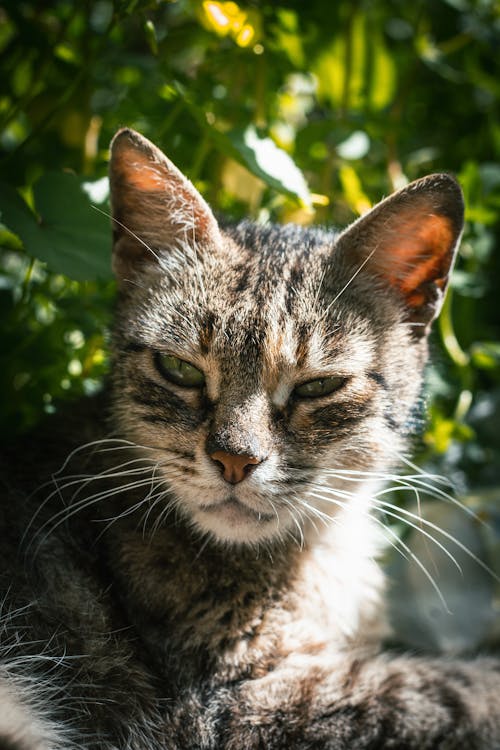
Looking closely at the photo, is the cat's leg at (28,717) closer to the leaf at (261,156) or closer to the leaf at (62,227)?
the leaf at (62,227)

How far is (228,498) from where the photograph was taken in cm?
160

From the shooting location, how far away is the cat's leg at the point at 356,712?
1585 mm

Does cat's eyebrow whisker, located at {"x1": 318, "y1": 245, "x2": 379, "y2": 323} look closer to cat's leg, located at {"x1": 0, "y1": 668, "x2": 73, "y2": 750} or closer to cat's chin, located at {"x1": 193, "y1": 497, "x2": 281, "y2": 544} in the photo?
cat's chin, located at {"x1": 193, "y1": 497, "x2": 281, "y2": 544}

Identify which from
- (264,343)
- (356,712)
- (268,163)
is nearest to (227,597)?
(356,712)

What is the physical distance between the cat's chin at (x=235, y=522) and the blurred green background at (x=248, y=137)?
0.65 m

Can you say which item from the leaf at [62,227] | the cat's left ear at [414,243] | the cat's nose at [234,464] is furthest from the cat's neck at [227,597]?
the leaf at [62,227]

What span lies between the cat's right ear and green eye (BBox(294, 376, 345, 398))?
0.45 meters

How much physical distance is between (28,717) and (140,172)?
1215 millimetres

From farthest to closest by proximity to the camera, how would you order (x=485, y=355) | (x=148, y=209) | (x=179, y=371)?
(x=485, y=355), (x=148, y=209), (x=179, y=371)

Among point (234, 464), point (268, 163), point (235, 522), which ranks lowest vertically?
point (235, 522)

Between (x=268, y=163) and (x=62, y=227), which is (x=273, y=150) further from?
(x=62, y=227)

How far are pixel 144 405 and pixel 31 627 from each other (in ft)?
1.80

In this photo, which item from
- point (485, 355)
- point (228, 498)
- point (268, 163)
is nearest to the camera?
point (228, 498)

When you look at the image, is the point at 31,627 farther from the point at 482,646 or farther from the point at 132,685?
the point at 482,646
